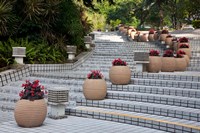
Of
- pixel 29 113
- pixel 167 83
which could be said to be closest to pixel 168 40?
pixel 167 83

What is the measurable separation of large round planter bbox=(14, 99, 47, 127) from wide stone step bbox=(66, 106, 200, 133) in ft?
5.19

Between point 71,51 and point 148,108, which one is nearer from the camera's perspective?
point 148,108

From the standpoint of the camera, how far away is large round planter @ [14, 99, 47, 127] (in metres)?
8.35

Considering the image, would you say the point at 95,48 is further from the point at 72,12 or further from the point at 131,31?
the point at 131,31

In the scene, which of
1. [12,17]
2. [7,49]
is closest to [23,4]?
[12,17]

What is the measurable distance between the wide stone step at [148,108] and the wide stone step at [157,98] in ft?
0.70

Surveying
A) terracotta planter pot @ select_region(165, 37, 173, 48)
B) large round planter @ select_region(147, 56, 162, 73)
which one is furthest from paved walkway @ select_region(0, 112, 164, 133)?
terracotta planter pot @ select_region(165, 37, 173, 48)

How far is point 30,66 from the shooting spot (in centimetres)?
1556

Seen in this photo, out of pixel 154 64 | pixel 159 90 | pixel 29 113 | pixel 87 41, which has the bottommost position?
pixel 29 113

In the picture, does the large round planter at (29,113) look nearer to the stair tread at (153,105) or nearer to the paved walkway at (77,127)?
the paved walkway at (77,127)

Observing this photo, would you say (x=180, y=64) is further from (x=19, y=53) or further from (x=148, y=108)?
(x=19, y=53)

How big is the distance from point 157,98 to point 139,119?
1627 mm

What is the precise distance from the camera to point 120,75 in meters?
Answer: 11.7

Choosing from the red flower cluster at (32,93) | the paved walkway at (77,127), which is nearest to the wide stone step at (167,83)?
the paved walkway at (77,127)
